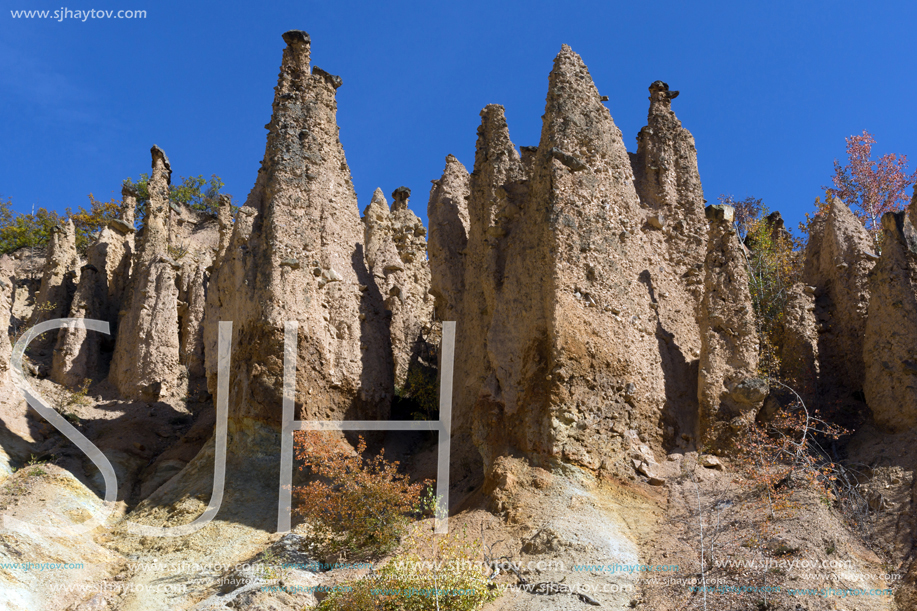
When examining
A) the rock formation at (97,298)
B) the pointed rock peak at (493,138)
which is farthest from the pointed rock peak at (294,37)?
the rock formation at (97,298)

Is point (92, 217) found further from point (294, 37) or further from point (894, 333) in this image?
point (894, 333)

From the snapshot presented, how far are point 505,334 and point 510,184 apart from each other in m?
3.19

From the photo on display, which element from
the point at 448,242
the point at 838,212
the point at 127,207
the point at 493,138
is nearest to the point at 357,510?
the point at 448,242

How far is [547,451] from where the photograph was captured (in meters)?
11.9

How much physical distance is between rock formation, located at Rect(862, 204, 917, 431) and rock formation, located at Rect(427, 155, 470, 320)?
7.13 meters

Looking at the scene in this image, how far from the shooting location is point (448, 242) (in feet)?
56.2

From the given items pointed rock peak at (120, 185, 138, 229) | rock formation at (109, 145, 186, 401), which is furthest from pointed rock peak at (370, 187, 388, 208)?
pointed rock peak at (120, 185, 138, 229)

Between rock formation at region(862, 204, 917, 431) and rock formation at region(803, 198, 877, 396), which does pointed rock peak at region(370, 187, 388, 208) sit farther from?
rock formation at region(862, 204, 917, 431)

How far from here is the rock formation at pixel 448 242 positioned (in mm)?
16547

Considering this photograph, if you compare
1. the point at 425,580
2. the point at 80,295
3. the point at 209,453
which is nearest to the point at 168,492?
the point at 209,453

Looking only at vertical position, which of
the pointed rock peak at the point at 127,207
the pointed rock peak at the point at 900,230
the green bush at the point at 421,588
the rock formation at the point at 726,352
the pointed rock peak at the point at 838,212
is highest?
the pointed rock peak at the point at 127,207

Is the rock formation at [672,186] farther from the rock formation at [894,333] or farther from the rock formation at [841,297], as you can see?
the rock formation at [894,333]

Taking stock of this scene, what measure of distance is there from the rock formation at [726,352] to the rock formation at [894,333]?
5.38ft

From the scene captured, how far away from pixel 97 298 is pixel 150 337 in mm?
3279
